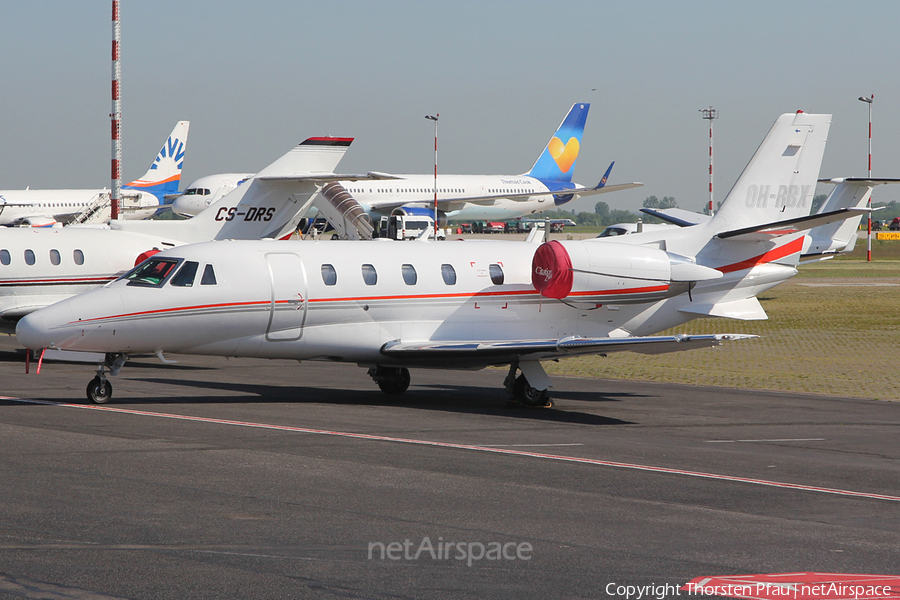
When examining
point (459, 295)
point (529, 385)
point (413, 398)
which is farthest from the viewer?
point (413, 398)

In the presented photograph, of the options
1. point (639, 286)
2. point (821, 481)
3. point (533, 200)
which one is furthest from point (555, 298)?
point (533, 200)

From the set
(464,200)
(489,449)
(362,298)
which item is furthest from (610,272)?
(464,200)

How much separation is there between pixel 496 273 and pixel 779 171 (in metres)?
6.35

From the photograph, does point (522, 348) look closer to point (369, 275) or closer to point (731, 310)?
point (369, 275)

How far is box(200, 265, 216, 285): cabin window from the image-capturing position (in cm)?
1584

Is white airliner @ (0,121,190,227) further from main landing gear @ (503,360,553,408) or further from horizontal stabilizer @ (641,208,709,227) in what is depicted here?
main landing gear @ (503,360,553,408)

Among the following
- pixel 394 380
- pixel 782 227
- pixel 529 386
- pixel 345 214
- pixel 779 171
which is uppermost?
pixel 779 171

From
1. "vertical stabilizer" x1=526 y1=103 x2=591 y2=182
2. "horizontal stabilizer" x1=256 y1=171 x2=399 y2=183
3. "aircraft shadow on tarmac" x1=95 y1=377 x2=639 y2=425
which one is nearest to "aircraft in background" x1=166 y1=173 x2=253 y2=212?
"vertical stabilizer" x1=526 y1=103 x2=591 y2=182

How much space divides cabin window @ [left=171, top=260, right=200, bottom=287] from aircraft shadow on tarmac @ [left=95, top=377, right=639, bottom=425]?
2.05 meters

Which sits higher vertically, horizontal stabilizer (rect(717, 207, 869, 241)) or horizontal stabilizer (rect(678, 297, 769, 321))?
horizontal stabilizer (rect(717, 207, 869, 241))

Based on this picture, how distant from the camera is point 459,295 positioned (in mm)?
17562

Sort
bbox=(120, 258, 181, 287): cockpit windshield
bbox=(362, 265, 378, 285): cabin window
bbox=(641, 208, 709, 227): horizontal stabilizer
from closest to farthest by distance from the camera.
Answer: bbox=(120, 258, 181, 287): cockpit windshield → bbox=(362, 265, 378, 285): cabin window → bbox=(641, 208, 709, 227): horizontal stabilizer

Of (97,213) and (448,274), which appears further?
(97,213)

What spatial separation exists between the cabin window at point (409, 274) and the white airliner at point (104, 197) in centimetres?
5637
